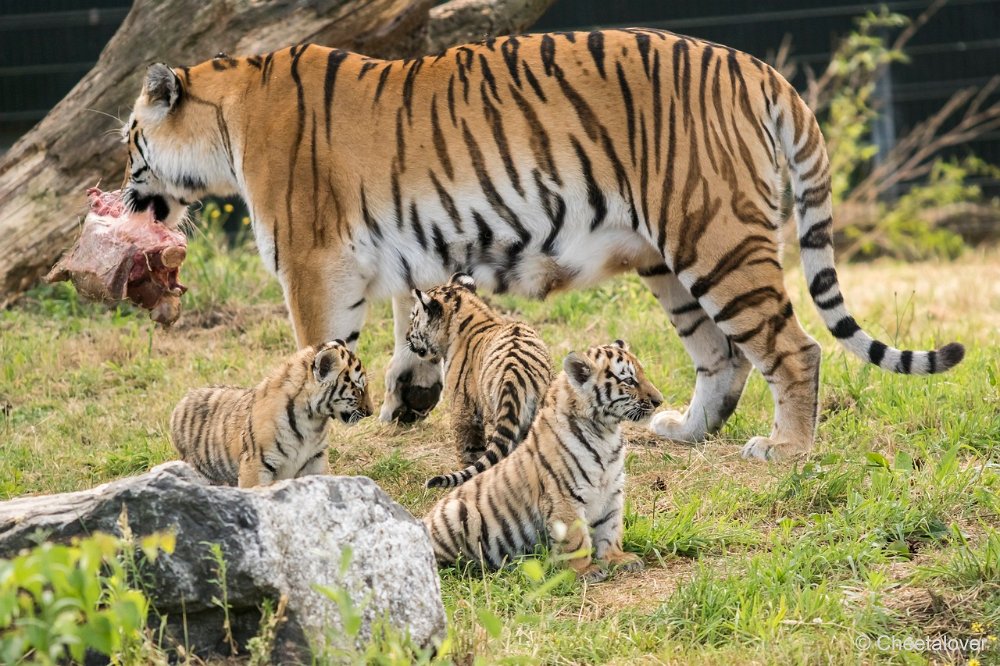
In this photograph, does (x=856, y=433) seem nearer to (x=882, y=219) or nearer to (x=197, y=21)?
(x=197, y=21)

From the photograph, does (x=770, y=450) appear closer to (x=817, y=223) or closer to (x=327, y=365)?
(x=817, y=223)

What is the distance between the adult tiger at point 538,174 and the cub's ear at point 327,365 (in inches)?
24.9

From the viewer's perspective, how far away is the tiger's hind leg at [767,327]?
202 inches

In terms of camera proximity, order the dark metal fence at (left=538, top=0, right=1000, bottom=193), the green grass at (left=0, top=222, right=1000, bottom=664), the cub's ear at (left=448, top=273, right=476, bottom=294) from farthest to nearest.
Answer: the dark metal fence at (left=538, top=0, right=1000, bottom=193), the cub's ear at (left=448, top=273, right=476, bottom=294), the green grass at (left=0, top=222, right=1000, bottom=664)

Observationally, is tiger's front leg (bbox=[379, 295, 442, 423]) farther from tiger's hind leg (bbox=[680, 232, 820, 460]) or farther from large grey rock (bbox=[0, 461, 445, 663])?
large grey rock (bbox=[0, 461, 445, 663])

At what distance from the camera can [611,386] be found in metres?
4.21

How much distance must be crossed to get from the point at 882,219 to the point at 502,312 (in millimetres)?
5014

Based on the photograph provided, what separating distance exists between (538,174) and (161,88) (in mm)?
1697

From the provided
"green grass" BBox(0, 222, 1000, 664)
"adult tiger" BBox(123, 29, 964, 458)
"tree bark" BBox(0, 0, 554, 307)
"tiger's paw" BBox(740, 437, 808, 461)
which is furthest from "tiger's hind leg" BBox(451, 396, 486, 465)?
"tree bark" BBox(0, 0, 554, 307)

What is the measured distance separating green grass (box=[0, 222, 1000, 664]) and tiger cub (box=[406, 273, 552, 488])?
322mm

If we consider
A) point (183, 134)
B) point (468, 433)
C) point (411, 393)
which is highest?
point (183, 134)

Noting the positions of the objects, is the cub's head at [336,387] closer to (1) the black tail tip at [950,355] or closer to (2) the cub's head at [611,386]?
(2) the cub's head at [611,386]

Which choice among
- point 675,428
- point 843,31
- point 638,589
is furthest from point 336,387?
point 843,31

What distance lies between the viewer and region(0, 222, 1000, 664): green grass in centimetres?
364
